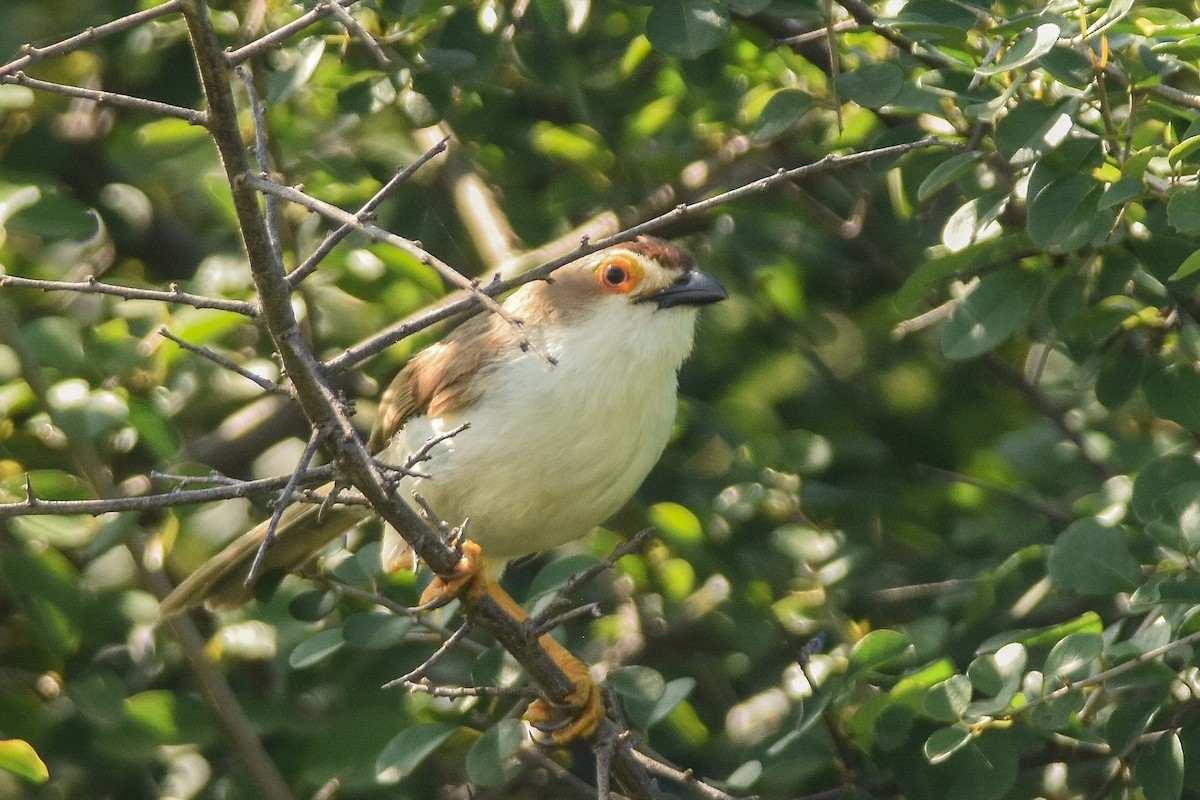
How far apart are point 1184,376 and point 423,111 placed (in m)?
2.61

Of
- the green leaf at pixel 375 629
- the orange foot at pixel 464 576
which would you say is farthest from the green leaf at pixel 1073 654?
the green leaf at pixel 375 629

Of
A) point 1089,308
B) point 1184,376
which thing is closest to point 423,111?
point 1089,308

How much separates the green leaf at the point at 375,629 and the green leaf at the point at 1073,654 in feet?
6.12

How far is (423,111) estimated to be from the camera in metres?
4.74

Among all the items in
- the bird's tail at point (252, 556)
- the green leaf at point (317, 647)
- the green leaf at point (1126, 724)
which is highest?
the green leaf at point (317, 647)

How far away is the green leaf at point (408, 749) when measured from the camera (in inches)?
159

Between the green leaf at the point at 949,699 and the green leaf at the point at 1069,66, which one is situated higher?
the green leaf at the point at 1069,66

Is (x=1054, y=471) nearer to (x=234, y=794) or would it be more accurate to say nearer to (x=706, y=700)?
(x=706, y=700)

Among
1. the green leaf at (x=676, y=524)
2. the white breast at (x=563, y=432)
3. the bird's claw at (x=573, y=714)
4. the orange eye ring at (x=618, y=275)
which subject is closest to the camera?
the white breast at (x=563, y=432)

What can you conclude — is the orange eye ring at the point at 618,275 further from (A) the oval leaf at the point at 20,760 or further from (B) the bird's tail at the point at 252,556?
(A) the oval leaf at the point at 20,760

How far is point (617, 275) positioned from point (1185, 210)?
194cm

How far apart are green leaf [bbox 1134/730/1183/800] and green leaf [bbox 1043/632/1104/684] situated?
312 mm

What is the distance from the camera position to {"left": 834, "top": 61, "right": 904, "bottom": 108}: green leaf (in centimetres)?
374

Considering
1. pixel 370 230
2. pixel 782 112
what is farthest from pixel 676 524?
pixel 370 230
